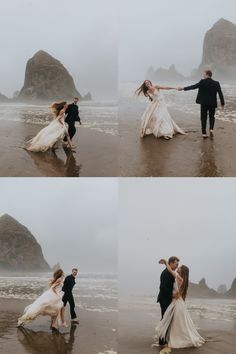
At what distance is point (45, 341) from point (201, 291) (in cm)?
245

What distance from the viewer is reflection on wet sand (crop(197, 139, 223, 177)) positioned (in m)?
7.21

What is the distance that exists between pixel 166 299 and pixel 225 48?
436 cm

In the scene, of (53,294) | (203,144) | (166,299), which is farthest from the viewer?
(203,144)

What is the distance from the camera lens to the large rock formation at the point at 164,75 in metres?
7.65

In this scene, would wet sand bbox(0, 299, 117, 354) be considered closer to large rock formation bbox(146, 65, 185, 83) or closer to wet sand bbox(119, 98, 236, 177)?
wet sand bbox(119, 98, 236, 177)

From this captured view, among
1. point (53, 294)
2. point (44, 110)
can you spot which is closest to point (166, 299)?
point (53, 294)

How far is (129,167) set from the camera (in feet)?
24.0

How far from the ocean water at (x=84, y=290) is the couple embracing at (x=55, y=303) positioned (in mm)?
180

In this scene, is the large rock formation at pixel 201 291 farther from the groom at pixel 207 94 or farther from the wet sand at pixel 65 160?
the groom at pixel 207 94

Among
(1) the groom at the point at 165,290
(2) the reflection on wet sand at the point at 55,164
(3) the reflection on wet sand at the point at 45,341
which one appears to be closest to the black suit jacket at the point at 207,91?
(2) the reflection on wet sand at the point at 55,164

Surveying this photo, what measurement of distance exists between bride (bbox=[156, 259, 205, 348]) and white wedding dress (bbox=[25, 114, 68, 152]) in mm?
2550

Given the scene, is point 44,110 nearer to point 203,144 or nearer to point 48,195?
point 48,195

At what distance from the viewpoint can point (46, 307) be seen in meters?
6.90

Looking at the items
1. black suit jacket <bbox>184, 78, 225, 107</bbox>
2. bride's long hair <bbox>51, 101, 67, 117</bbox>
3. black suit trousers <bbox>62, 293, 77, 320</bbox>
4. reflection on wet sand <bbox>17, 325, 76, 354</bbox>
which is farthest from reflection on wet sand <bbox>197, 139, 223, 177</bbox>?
reflection on wet sand <bbox>17, 325, 76, 354</bbox>
